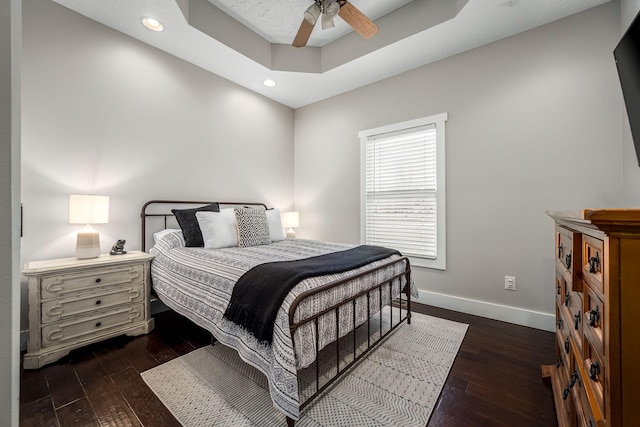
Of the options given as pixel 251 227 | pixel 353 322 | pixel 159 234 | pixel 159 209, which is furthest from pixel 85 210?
pixel 353 322

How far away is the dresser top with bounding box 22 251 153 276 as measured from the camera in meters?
1.85

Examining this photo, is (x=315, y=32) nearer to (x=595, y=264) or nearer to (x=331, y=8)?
(x=331, y=8)

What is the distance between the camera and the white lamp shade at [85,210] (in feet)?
6.93

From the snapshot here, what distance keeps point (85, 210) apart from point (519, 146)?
152 inches

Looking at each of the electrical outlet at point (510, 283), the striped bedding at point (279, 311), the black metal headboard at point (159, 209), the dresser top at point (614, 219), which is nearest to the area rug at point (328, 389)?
the striped bedding at point (279, 311)

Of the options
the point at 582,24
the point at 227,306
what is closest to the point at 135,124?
the point at 227,306

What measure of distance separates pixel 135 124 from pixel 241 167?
129 cm

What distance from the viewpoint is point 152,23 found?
2479mm

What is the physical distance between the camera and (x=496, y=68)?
8.72 ft

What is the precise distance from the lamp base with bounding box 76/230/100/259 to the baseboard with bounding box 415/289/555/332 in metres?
3.27

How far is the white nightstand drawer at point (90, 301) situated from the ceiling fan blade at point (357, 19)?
2.85 metres

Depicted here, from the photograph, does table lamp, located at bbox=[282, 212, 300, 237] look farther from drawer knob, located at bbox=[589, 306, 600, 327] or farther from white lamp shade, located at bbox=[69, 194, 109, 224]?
drawer knob, located at bbox=[589, 306, 600, 327]

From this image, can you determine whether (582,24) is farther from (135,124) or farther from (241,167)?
(135,124)
